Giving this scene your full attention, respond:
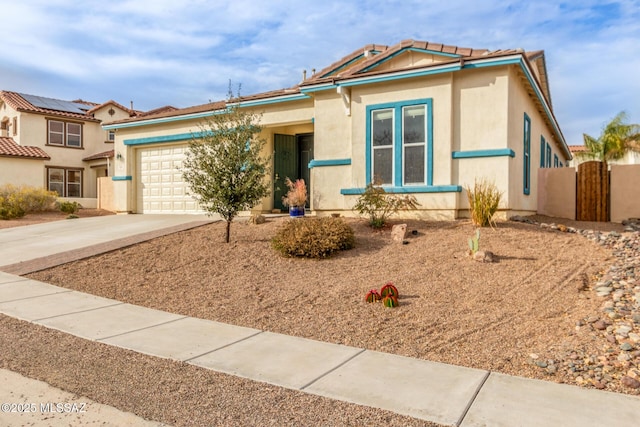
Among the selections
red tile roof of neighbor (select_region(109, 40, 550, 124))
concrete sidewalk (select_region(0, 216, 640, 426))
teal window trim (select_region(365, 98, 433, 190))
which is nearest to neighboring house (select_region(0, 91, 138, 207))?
red tile roof of neighbor (select_region(109, 40, 550, 124))

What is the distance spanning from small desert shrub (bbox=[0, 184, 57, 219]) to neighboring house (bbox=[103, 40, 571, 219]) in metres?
9.94

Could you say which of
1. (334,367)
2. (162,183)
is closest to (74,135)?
(162,183)

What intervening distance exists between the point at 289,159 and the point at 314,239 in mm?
8002

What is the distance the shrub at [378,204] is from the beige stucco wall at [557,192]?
568cm

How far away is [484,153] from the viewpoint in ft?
36.5

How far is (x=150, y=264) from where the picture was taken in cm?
881

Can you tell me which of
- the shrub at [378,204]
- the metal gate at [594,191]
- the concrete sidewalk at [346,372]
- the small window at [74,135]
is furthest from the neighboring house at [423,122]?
the small window at [74,135]

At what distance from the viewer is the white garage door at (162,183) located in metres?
16.9

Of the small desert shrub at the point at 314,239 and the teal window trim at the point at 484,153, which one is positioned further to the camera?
the teal window trim at the point at 484,153

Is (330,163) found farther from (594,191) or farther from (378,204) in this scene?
(594,191)

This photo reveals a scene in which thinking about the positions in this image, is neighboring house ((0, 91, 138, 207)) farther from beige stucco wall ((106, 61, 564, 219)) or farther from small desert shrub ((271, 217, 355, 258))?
small desert shrub ((271, 217, 355, 258))

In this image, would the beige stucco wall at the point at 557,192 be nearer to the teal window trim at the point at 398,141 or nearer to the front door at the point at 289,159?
the teal window trim at the point at 398,141

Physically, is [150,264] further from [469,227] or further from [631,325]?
[631,325]

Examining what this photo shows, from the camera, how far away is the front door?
15.9 m
